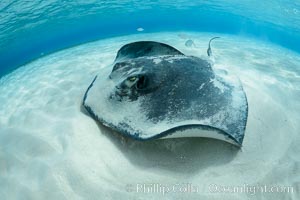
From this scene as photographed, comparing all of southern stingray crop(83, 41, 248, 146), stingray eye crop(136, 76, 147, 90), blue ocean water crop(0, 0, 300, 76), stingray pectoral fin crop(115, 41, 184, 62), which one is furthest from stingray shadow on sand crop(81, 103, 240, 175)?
blue ocean water crop(0, 0, 300, 76)

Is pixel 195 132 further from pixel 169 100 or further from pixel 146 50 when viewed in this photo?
pixel 146 50

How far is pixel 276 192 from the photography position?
268 cm

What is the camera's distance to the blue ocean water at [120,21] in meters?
9.45

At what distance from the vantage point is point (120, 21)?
39.7ft

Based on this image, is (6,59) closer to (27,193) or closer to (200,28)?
(27,193)

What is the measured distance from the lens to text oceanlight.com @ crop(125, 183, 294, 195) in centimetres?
267

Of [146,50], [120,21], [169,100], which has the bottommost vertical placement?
[120,21]

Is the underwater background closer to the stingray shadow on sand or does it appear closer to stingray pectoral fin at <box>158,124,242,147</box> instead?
the stingray shadow on sand

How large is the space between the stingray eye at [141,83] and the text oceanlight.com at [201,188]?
110 cm

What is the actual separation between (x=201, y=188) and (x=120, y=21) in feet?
34.9

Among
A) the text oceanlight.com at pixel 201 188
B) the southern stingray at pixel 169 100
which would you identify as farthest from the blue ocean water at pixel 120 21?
the text oceanlight.com at pixel 201 188

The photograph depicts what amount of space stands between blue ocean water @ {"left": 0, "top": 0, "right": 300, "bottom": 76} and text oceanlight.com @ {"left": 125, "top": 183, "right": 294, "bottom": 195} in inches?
266

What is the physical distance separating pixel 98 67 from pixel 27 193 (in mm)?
3524

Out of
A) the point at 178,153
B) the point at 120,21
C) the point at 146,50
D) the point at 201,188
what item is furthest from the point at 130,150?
the point at 120,21
